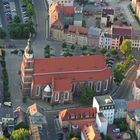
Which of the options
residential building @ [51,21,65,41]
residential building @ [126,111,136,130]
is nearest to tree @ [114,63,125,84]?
residential building @ [126,111,136,130]

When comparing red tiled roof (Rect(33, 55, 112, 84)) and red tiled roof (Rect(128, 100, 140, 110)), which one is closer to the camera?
red tiled roof (Rect(128, 100, 140, 110))

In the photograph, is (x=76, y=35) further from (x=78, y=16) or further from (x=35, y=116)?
(x=35, y=116)

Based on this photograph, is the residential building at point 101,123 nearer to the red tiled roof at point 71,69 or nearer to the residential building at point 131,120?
the residential building at point 131,120

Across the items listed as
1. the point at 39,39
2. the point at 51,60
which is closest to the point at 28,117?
the point at 51,60

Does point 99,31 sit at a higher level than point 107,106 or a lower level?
higher

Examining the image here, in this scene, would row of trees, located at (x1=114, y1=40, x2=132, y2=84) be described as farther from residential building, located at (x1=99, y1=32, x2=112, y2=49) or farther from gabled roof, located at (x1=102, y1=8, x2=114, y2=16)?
gabled roof, located at (x1=102, y1=8, x2=114, y2=16)

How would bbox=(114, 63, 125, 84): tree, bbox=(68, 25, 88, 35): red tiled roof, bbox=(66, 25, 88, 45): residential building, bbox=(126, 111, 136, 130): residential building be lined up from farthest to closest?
1. bbox=(68, 25, 88, 35): red tiled roof
2. bbox=(66, 25, 88, 45): residential building
3. bbox=(114, 63, 125, 84): tree
4. bbox=(126, 111, 136, 130): residential building

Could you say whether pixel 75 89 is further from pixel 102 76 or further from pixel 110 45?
pixel 110 45
